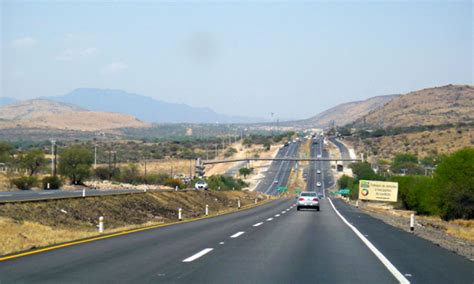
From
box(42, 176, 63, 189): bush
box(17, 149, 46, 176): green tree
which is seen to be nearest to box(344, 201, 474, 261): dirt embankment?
box(42, 176, 63, 189): bush

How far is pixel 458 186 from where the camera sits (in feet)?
221

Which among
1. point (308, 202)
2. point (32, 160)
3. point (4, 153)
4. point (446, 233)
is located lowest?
point (446, 233)

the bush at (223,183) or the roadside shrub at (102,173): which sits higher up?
the roadside shrub at (102,173)

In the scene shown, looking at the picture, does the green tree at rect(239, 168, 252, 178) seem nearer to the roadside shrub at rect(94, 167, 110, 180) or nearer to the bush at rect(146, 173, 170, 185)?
the bush at rect(146, 173, 170, 185)

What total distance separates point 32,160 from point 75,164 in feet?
27.4

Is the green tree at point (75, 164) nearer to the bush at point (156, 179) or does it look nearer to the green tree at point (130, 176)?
the green tree at point (130, 176)

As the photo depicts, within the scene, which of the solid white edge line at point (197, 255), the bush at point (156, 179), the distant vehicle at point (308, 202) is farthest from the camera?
the bush at point (156, 179)

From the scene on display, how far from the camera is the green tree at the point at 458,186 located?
66.9 m

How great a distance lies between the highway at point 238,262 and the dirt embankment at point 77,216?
2.68 meters

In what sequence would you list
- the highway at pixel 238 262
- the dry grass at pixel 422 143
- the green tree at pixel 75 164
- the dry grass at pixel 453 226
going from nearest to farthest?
the highway at pixel 238 262, the dry grass at pixel 453 226, the green tree at pixel 75 164, the dry grass at pixel 422 143

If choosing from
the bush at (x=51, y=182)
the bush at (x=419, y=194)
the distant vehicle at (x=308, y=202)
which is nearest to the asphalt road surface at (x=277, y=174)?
the bush at (x=419, y=194)

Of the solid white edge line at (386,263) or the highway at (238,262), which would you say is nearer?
the highway at (238,262)

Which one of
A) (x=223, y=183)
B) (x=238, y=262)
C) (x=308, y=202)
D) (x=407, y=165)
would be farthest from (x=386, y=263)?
(x=407, y=165)

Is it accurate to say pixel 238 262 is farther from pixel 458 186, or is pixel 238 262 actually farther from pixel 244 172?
pixel 244 172
